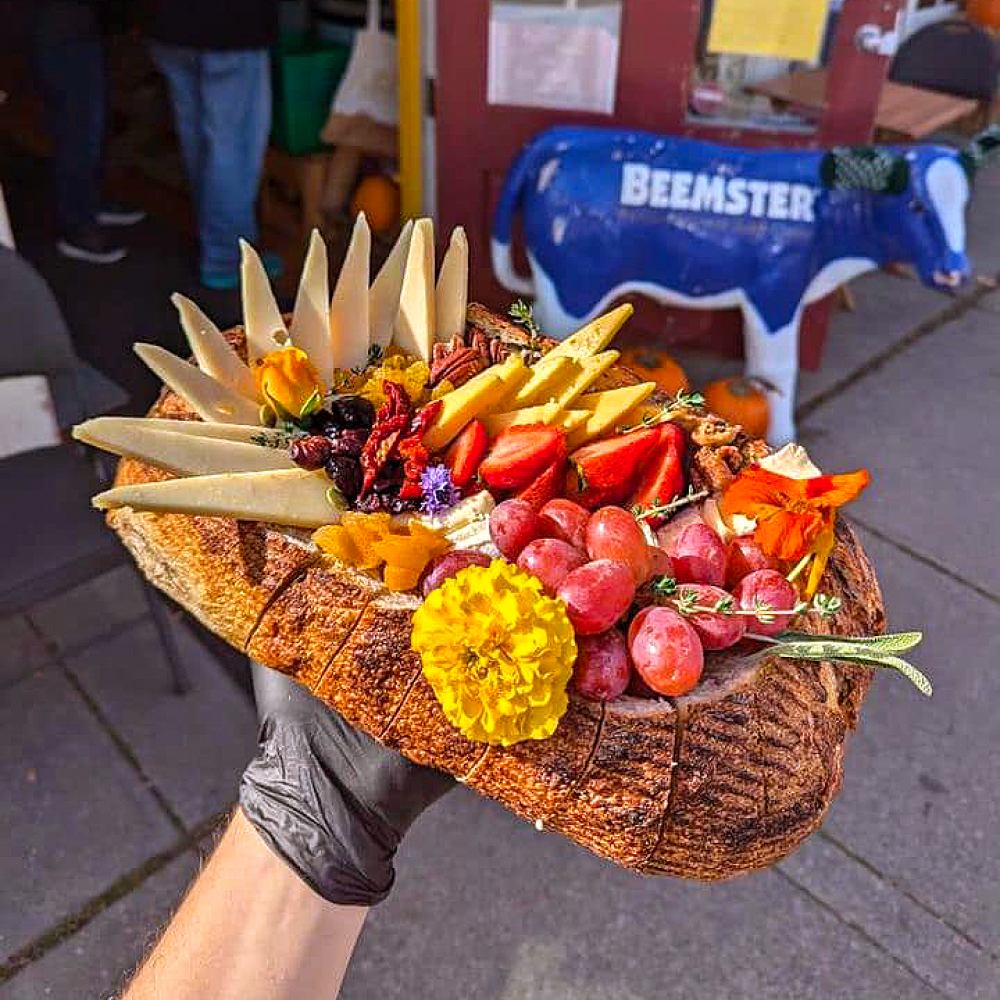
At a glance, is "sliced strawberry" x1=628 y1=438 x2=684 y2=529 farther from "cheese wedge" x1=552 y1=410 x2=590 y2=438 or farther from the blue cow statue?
the blue cow statue

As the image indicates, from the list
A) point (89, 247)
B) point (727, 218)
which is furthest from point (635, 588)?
point (89, 247)

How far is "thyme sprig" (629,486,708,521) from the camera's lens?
1663mm

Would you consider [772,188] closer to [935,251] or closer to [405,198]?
[935,251]

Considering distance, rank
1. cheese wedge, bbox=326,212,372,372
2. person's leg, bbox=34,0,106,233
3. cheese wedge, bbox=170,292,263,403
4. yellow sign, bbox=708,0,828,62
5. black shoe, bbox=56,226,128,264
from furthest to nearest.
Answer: black shoe, bbox=56,226,128,264 < person's leg, bbox=34,0,106,233 < yellow sign, bbox=708,0,828,62 < cheese wedge, bbox=326,212,372,372 < cheese wedge, bbox=170,292,263,403

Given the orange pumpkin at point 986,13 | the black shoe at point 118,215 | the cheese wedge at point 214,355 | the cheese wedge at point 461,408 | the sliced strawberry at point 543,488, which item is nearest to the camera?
the sliced strawberry at point 543,488

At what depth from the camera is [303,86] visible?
509cm

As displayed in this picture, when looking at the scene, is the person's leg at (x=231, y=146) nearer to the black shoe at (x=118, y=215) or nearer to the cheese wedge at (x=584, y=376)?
the black shoe at (x=118, y=215)

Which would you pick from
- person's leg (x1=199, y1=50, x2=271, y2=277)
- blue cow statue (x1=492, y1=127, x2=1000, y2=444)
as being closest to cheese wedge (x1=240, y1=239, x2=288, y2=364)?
blue cow statue (x1=492, y1=127, x2=1000, y2=444)

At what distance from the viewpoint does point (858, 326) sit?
519 cm

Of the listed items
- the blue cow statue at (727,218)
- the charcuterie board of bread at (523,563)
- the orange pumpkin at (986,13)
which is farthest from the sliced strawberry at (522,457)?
A: the orange pumpkin at (986,13)

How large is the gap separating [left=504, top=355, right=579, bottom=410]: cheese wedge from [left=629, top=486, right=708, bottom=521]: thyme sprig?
0.29 m

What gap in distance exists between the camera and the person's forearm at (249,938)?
1535mm

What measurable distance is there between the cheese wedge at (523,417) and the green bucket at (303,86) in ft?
12.7

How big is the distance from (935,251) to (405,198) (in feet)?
8.07
